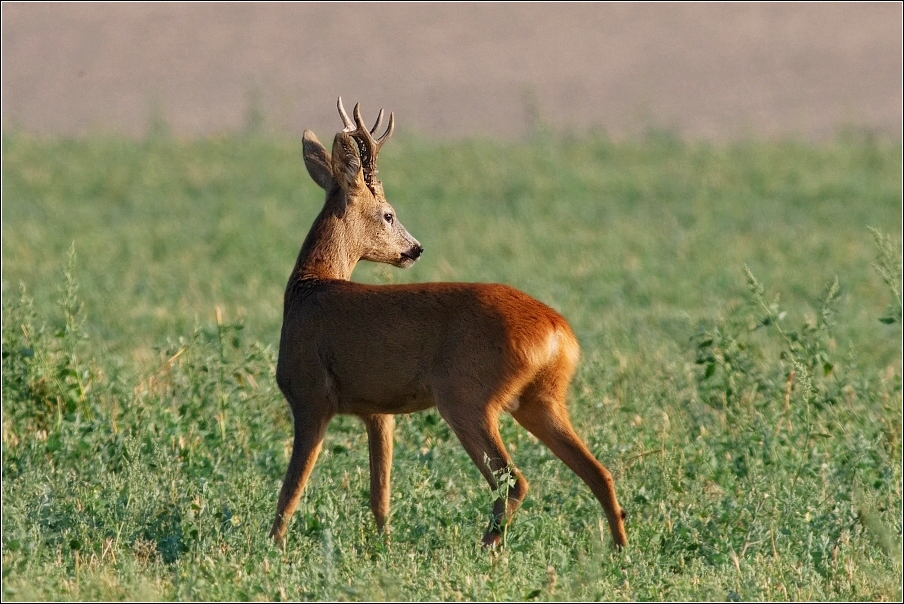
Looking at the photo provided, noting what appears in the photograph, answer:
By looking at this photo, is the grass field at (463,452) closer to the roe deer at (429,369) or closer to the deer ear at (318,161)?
the roe deer at (429,369)

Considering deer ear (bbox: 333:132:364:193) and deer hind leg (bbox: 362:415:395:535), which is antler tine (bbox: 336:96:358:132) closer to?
deer ear (bbox: 333:132:364:193)

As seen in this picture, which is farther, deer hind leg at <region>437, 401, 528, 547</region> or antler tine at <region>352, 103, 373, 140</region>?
antler tine at <region>352, 103, 373, 140</region>

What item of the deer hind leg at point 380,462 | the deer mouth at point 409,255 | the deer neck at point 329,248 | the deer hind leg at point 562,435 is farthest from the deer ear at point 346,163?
the deer hind leg at point 562,435

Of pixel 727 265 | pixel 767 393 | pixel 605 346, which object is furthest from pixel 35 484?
pixel 727 265

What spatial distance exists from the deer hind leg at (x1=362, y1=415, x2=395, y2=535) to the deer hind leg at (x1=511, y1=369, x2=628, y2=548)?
2.40ft

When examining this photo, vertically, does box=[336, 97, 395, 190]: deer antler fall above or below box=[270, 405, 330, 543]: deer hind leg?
above

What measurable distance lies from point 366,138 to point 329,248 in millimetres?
626

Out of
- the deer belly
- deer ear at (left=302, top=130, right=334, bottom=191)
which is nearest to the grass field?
the deer belly

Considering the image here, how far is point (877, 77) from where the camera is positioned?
116 ft

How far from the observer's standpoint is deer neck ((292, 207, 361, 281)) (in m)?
7.57

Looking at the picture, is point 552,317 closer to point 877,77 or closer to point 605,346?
point 605,346

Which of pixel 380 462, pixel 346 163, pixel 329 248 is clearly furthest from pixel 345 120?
pixel 380 462

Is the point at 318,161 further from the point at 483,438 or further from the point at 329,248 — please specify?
the point at 483,438

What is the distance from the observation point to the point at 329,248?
25.0 ft
